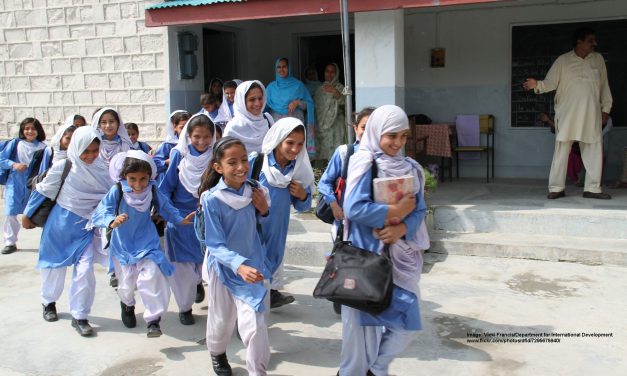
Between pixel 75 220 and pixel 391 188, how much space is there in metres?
2.61

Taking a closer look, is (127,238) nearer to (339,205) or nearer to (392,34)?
(339,205)

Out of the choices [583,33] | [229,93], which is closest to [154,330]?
[229,93]

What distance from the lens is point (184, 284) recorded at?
4586mm

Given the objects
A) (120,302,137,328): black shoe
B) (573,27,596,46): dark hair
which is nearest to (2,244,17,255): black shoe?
(120,302,137,328): black shoe

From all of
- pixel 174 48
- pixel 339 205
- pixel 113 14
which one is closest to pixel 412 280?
pixel 339 205

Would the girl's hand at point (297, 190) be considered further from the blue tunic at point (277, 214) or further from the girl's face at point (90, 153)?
the girl's face at point (90, 153)

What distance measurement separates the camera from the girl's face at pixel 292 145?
12.9 feet

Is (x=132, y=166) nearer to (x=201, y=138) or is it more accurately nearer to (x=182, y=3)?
(x=201, y=138)

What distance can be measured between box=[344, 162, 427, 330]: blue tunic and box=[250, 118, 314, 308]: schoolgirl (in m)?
0.94

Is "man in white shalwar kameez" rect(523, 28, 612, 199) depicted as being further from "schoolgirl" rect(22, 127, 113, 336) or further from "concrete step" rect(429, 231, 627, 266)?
"schoolgirl" rect(22, 127, 113, 336)

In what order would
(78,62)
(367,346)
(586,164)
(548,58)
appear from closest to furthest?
(367,346)
(586,164)
(548,58)
(78,62)

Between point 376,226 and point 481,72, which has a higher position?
point 481,72

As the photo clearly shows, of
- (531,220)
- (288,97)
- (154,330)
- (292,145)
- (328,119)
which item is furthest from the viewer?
(328,119)

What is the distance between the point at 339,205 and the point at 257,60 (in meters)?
6.71
